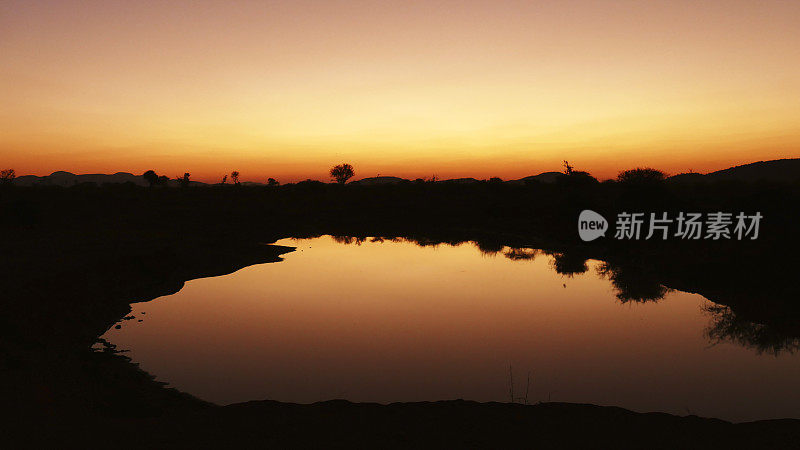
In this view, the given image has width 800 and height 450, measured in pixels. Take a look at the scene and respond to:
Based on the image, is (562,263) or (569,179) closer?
(562,263)

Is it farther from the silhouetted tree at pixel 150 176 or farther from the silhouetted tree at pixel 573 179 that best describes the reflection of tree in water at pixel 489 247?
the silhouetted tree at pixel 150 176

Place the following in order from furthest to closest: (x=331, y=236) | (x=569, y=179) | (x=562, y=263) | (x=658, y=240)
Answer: (x=569, y=179), (x=331, y=236), (x=658, y=240), (x=562, y=263)

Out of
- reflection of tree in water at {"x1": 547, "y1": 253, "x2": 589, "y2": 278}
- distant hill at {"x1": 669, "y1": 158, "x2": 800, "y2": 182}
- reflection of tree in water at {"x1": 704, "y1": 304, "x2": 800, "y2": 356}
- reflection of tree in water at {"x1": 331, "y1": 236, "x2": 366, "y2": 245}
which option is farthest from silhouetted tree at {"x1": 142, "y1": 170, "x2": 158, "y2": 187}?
distant hill at {"x1": 669, "y1": 158, "x2": 800, "y2": 182}

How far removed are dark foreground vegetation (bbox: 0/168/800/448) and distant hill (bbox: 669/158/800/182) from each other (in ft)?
310

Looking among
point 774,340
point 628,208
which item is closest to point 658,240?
point 628,208

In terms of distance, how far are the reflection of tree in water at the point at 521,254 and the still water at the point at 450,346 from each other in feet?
19.0

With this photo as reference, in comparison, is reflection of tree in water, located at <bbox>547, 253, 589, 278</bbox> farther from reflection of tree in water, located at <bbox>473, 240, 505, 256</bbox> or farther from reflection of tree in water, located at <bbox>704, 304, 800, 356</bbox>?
reflection of tree in water, located at <bbox>704, 304, 800, 356</bbox>

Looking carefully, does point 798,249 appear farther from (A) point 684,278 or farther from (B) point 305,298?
(B) point 305,298

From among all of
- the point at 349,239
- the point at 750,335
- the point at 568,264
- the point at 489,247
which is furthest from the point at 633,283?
the point at 349,239

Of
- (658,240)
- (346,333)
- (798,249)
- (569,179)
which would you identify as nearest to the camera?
(346,333)

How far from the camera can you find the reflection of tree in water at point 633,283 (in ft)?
56.2

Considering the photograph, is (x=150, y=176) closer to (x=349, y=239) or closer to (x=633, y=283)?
(x=349, y=239)

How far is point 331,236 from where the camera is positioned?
3897cm

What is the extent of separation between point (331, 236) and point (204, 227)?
10779 mm
